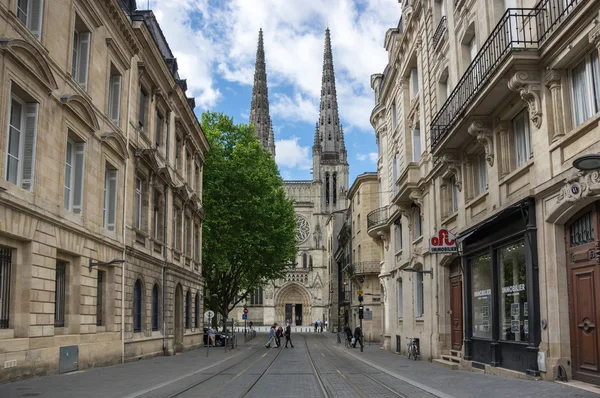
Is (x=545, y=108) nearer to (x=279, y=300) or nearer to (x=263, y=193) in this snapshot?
(x=263, y=193)

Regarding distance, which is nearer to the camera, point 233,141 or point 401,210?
point 401,210

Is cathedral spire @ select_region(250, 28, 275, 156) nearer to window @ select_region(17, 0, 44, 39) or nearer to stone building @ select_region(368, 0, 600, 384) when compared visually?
stone building @ select_region(368, 0, 600, 384)

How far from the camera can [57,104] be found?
54.7 ft

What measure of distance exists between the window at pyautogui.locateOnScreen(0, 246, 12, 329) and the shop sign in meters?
11.7

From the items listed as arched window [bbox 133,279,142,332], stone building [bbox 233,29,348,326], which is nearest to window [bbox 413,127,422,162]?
arched window [bbox 133,279,142,332]

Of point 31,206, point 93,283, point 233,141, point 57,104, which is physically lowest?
point 93,283

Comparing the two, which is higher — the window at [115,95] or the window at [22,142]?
the window at [115,95]

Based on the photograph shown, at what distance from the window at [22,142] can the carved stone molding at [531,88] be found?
10964 mm

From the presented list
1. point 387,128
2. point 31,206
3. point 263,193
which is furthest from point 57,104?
Result: point 263,193

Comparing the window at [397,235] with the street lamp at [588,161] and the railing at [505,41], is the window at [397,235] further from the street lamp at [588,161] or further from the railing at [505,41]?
the street lamp at [588,161]

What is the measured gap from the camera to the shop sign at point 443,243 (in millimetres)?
19812

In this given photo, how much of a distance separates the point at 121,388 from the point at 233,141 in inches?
1341

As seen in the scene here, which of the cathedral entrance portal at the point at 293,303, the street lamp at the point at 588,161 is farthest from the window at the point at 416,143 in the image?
the cathedral entrance portal at the point at 293,303

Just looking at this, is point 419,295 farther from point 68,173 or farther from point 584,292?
point 68,173
